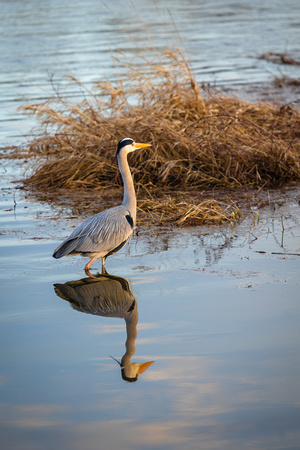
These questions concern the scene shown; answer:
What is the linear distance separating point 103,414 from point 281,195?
5.23 m

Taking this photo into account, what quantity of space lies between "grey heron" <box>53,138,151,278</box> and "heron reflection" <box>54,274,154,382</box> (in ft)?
0.68

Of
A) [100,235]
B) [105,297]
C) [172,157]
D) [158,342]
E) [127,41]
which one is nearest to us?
[158,342]

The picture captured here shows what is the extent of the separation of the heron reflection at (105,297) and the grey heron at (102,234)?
21cm

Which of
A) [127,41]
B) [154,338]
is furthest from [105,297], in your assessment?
[127,41]

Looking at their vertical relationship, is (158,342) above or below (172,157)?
below

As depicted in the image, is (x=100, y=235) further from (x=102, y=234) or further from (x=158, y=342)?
(x=158, y=342)

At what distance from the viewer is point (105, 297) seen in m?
5.95

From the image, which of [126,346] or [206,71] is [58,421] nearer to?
[126,346]

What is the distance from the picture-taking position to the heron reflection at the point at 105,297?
18.1 feet

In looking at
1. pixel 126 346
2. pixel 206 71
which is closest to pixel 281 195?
pixel 126 346

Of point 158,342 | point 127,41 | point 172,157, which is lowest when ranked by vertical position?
point 158,342

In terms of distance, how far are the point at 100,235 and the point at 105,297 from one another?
23.1 inches

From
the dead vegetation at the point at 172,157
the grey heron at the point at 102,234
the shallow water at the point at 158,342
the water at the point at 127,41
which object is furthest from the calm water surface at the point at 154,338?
the water at the point at 127,41

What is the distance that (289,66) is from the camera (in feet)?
64.1
